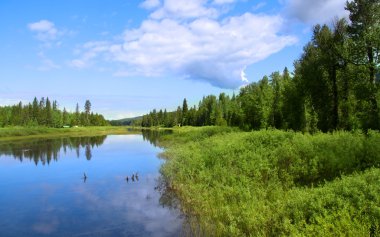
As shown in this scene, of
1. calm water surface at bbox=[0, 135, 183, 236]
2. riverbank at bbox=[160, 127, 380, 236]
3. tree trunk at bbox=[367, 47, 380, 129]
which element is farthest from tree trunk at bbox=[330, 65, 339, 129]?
calm water surface at bbox=[0, 135, 183, 236]

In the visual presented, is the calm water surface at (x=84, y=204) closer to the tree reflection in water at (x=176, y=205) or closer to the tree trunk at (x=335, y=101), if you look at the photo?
the tree reflection in water at (x=176, y=205)

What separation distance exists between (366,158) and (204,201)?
30.7ft

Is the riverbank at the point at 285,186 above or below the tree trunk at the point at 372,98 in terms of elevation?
below

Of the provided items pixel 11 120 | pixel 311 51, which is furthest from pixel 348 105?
pixel 11 120

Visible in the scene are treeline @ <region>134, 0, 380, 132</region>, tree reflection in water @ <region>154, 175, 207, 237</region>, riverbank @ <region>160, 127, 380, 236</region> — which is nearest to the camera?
riverbank @ <region>160, 127, 380, 236</region>

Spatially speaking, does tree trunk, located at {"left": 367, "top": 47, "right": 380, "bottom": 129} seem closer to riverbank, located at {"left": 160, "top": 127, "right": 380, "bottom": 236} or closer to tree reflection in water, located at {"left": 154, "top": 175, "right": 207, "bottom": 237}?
riverbank, located at {"left": 160, "top": 127, "right": 380, "bottom": 236}

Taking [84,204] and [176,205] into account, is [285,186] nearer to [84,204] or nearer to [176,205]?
[176,205]

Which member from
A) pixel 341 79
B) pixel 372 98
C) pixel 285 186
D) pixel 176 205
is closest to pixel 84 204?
pixel 176 205

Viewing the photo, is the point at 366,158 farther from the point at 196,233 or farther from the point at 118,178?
the point at 118,178

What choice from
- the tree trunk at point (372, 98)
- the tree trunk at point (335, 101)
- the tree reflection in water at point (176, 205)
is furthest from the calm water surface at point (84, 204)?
the tree trunk at point (335, 101)

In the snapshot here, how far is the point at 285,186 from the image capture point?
1766 cm

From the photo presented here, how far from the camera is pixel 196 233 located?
47.1ft

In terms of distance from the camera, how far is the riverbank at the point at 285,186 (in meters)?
11.2

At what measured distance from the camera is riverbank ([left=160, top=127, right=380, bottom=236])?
11.2 m
